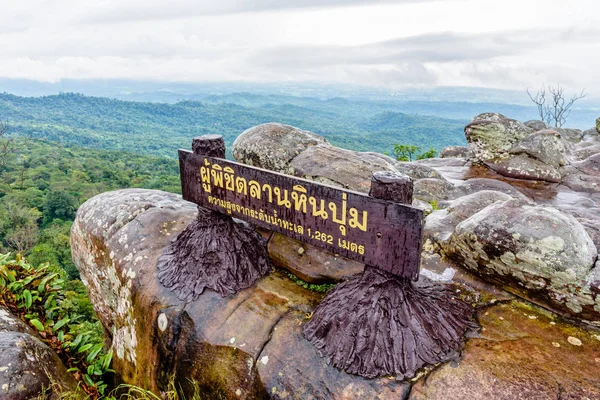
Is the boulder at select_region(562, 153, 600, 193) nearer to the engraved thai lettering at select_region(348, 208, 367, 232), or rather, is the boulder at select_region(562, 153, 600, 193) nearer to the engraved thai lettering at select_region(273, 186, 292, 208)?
the engraved thai lettering at select_region(348, 208, 367, 232)

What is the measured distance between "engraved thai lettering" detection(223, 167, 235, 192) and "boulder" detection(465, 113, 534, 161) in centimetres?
1126

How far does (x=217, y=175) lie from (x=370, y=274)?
99.2 inches

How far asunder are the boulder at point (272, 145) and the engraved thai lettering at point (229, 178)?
1.79m

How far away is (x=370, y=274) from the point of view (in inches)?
175

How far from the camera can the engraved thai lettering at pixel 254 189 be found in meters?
5.04

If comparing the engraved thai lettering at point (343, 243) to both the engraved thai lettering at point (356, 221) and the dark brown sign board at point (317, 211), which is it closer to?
the dark brown sign board at point (317, 211)

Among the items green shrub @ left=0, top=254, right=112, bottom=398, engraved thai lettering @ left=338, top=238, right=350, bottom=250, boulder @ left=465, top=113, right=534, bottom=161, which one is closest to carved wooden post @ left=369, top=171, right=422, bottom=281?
engraved thai lettering @ left=338, top=238, right=350, bottom=250

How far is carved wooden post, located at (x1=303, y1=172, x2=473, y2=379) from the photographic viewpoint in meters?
4.07

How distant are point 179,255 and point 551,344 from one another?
502 centimetres

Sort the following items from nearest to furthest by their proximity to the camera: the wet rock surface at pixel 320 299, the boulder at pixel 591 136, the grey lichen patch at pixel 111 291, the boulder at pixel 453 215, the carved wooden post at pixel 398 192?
the carved wooden post at pixel 398 192 → the wet rock surface at pixel 320 299 → the boulder at pixel 453 215 → the grey lichen patch at pixel 111 291 → the boulder at pixel 591 136

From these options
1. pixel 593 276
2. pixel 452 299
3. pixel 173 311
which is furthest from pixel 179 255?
pixel 593 276

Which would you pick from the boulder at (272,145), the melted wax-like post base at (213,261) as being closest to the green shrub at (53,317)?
the melted wax-like post base at (213,261)

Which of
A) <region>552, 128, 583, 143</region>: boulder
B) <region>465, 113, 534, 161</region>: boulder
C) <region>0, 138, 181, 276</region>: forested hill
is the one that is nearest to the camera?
<region>465, 113, 534, 161</region>: boulder

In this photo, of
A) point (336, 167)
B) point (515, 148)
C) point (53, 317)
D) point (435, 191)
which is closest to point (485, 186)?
point (435, 191)
